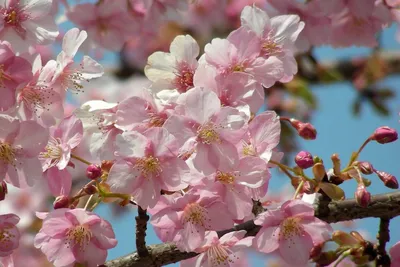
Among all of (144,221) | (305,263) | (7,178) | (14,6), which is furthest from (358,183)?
(14,6)

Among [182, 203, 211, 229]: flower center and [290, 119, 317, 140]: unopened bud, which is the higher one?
[290, 119, 317, 140]: unopened bud

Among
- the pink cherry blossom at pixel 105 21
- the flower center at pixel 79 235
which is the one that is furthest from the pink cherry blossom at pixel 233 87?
the pink cherry blossom at pixel 105 21

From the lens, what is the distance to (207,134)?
1.71m

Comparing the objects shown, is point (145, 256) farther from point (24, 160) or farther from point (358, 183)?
point (358, 183)

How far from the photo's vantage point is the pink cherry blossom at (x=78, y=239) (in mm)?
1795

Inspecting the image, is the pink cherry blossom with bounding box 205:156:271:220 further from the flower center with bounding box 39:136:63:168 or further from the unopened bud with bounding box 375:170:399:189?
the flower center with bounding box 39:136:63:168

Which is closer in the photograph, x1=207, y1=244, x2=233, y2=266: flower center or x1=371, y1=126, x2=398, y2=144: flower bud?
x1=207, y1=244, x2=233, y2=266: flower center

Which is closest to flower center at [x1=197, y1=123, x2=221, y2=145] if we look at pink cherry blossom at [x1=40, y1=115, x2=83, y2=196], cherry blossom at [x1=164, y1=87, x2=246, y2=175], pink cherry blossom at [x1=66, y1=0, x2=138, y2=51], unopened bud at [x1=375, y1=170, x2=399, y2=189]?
cherry blossom at [x1=164, y1=87, x2=246, y2=175]

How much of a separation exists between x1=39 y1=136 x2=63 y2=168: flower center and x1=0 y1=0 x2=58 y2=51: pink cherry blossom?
27 cm

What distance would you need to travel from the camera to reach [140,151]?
67.8 inches

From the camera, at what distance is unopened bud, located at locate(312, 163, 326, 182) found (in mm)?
1821

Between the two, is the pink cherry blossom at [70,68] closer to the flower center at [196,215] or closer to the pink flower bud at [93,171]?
the pink flower bud at [93,171]

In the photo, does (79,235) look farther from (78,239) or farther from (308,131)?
Answer: (308,131)

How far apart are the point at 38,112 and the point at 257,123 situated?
1.82 ft
